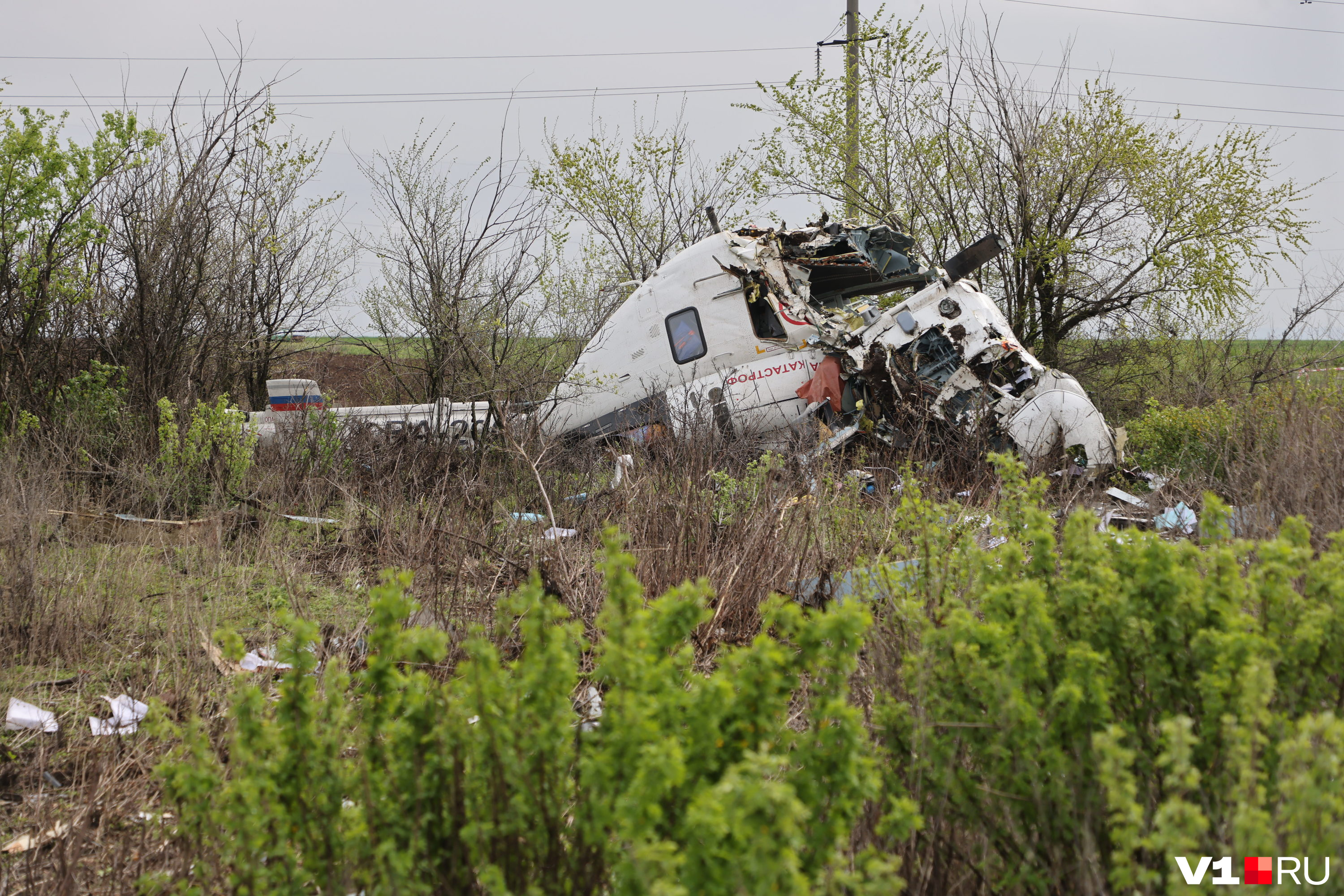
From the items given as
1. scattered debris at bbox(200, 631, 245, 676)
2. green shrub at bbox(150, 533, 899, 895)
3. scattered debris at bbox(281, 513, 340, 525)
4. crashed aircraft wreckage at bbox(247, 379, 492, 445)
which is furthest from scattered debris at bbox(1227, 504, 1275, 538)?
crashed aircraft wreckage at bbox(247, 379, 492, 445)

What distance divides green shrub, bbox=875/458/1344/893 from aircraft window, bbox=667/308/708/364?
Result: 312 inches

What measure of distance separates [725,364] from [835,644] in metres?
8.29

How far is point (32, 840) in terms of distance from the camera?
8.77 ft

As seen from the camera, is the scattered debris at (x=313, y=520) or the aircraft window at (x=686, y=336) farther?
the aircraft window at (x=686, y=336)

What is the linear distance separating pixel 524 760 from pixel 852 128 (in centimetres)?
1541

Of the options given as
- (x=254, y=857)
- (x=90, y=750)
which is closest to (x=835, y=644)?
(x=254, y=857)

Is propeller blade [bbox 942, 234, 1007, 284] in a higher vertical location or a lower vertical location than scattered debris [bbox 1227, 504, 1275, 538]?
higher

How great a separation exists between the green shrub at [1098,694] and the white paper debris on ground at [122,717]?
2718mm

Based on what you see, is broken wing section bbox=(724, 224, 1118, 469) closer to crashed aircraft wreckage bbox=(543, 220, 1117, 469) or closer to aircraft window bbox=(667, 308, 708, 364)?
crashed aircraft wreckage bbox=(543, 220, 1117, 469)

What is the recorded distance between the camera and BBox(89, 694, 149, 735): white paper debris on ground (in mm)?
3215

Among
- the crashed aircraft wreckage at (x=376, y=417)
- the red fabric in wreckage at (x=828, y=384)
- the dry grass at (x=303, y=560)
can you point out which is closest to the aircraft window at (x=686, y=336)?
the red fabric in wreckage at (x=828, y=384)

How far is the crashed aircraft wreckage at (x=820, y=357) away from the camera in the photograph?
849 cm

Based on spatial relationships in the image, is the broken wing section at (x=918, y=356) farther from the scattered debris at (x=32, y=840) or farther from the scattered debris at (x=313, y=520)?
the scattered debris at (x=32, y=840)

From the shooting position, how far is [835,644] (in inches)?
70.1
